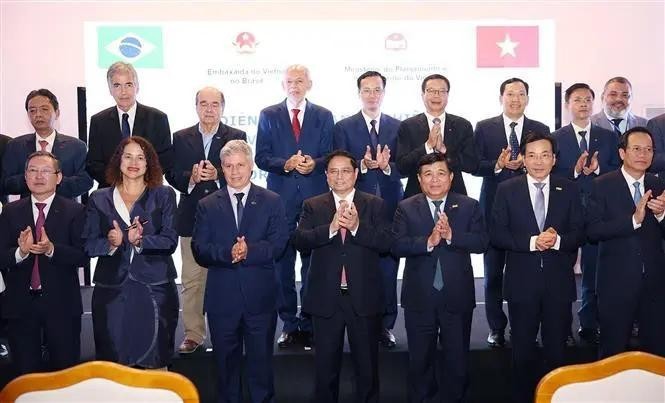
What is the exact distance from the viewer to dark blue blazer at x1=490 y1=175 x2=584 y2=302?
14.6 ft

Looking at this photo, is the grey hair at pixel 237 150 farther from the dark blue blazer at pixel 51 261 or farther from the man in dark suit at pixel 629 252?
the man in dark suit at pixel 629 252

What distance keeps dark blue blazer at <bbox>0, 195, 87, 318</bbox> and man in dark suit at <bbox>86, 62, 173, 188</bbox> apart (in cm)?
59

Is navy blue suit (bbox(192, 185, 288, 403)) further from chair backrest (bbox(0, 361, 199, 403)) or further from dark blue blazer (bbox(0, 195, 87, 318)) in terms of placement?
chair backrest (bbox(0, 361, 199, 403))

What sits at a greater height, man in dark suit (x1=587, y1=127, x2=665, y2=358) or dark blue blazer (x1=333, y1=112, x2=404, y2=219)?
dark blue blazer (x1=333, y1=112, x2=404, y2=219)

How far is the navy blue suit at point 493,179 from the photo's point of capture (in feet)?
16.8

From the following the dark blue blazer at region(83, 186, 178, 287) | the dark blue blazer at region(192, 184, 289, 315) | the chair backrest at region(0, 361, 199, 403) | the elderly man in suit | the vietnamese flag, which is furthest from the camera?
the vietnamese flag

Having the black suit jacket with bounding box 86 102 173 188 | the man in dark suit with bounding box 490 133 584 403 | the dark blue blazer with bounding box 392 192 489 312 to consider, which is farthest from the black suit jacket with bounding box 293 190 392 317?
the black suit jacket with bounding box 86 102 173 188

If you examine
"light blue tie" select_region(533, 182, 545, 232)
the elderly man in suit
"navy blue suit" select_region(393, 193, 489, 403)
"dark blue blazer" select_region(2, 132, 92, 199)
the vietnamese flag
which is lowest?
"navy blue suit" select_region(393, 193, 489, 403)

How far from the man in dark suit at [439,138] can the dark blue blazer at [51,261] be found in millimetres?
1994

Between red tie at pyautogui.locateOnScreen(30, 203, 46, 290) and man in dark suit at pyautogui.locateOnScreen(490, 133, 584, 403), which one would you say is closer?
red tie at pyautogui.locateOnScreen(30, 203, 46, 290)

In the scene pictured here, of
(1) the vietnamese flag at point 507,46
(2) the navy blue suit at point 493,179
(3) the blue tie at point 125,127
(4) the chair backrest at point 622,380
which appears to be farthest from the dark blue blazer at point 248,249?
(1) the vietnamese flag at point 507,46

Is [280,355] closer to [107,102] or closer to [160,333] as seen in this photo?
[160,333]

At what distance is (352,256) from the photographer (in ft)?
14.6

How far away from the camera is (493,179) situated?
5246 millimetres
